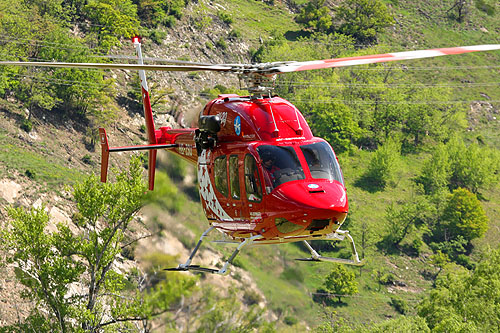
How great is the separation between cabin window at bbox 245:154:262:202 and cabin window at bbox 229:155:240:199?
17.6 inches

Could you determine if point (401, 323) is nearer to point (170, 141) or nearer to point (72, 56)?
point (170, 141)

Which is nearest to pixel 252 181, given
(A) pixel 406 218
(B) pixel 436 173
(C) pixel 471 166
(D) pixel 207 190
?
(D) pixel 207 190

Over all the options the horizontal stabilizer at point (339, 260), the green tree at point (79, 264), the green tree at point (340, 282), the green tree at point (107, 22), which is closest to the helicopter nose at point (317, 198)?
the horizontal stabilizer at point (339, 260)

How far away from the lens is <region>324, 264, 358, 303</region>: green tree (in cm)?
6538

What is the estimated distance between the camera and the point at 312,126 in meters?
93.9

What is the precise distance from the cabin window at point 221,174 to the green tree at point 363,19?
98807 mm

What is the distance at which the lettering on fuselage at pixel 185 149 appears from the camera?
23.0 m

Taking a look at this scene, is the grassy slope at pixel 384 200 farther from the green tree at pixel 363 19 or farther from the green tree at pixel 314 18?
the green tree at pixel 363 19

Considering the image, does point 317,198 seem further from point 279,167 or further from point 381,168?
point 381,168

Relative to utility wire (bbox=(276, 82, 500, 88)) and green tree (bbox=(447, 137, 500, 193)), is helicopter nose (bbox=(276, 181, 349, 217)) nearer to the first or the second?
utility wire (bbox=(276, 82, 500, 88))

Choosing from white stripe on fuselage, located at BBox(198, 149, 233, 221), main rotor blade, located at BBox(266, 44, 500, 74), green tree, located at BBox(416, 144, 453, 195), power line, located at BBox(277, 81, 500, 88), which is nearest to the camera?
main rotor blade, located at BBox(266, 44, 500, 74)

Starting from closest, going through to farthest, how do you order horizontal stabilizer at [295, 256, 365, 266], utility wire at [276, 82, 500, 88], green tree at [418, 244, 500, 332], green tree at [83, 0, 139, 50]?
1. horizontal stabilizer at [295, 256, 365, 266]
2. green tree at [418, 244, 500, 332]
3. green tree at [83, 0, 139, 50]
4. utility wire at [276, 82, 500, 88]

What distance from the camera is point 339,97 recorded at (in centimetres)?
9812

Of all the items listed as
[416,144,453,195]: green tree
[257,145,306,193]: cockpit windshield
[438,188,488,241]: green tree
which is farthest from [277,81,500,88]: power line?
[257,145,306,193]: cockpit windshield
